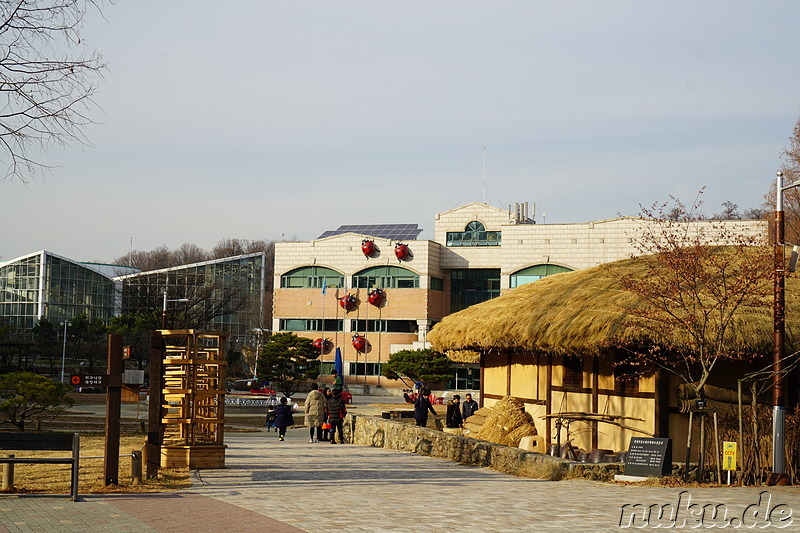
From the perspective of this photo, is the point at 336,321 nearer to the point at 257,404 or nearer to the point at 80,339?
the point at 80,339

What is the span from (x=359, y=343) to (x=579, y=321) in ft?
192

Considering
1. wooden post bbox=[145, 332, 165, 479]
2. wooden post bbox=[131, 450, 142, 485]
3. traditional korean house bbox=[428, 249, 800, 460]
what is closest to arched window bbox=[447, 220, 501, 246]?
traditional korean house bbox=[428, 249, 800, 460]

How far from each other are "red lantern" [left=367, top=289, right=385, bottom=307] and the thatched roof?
51.5 m

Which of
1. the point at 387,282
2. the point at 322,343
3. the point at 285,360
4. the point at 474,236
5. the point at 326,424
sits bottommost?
the point at 326,424

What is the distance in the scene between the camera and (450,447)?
68.6 ft

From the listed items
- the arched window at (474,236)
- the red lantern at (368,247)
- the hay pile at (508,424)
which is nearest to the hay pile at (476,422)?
the hay pile at (508,424)

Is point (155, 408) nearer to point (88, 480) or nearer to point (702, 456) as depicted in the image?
point (88, 480)

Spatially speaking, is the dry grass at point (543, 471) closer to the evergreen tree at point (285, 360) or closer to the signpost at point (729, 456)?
the signpost at point (729, 456)

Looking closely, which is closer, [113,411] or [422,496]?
[113,411]

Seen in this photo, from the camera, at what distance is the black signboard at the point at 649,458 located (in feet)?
53.3

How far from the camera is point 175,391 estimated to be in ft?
55.3

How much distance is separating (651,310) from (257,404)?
114ft

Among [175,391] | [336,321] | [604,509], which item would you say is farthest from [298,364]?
[604,509]

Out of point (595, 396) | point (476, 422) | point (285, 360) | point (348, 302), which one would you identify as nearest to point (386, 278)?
point (348, 302)
